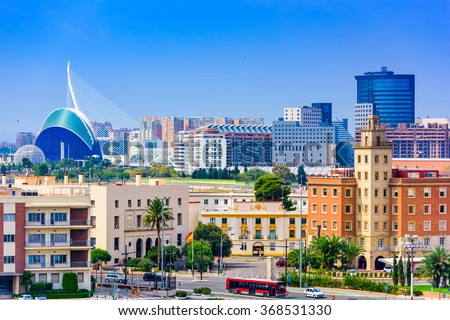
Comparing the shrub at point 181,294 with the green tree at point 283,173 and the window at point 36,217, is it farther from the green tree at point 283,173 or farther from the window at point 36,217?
the green tree at point 283,173

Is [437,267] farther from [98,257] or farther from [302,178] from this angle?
[302,178]

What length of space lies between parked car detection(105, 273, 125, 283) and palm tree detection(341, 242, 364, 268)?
6.82 meters

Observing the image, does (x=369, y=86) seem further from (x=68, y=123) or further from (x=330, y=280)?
(x=330, y=280)

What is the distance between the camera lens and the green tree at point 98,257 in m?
37.5

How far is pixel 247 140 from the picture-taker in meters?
140

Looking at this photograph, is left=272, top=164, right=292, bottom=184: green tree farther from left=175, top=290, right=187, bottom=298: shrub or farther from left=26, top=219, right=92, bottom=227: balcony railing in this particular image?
left=175, top=290, right=187, bottom=298: shrub

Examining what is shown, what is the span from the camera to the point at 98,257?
124 ft

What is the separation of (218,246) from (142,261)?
518 cm

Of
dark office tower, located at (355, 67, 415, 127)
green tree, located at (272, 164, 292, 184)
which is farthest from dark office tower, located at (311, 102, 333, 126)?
green tree, located at (272, 164, 292, 184)

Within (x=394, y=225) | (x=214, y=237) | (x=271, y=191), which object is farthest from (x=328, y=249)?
(x=271, y=191)

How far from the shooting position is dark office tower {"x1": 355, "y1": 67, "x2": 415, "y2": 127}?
569 ft

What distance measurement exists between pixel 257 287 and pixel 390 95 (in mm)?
144721

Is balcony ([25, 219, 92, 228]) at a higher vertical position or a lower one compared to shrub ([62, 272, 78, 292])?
higher

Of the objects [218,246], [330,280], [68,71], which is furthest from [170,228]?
[68,71]
